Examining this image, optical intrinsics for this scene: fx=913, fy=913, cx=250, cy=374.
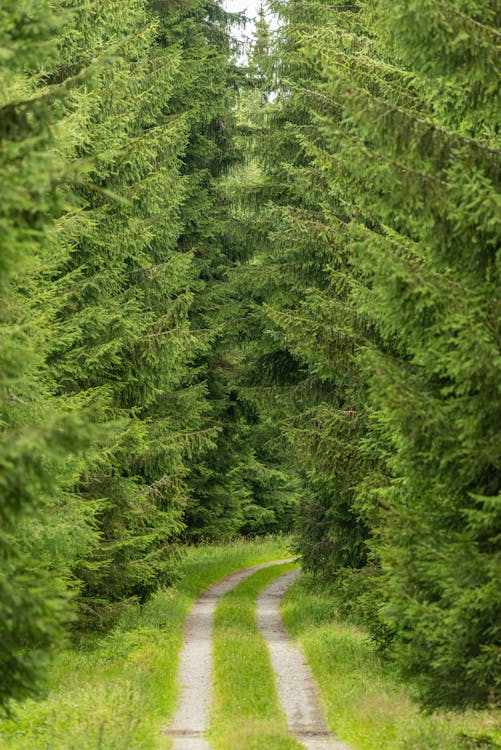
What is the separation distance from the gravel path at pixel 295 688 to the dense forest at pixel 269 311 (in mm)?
1474

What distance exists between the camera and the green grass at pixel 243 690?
31.7 feet

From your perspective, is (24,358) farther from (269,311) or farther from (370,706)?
(269,311)

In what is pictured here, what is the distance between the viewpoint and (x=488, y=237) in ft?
26.9

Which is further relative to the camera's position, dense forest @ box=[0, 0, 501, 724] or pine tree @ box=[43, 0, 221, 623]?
pine tree @ box=[43, 0, 221, 623]

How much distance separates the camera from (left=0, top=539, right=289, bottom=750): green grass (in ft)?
31.4

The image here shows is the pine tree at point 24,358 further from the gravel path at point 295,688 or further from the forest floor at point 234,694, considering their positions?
the gravel path at point 295,688

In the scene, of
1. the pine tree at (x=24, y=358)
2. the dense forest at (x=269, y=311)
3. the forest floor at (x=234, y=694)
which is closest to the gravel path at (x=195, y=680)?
the forest floor at (x=234, y=694)

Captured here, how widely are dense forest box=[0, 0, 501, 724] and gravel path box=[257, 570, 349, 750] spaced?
147cm

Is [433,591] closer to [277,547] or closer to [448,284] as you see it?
[448,284]

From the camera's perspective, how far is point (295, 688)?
1365 centimetres

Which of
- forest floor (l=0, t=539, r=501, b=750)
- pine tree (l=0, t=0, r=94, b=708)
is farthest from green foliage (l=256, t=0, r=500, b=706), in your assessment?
pine tree (l=0, t=0, r=94, b=708)

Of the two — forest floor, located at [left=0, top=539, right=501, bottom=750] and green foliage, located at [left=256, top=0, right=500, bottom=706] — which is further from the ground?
green foliage, located at [left=256, top=0, right=500, bottom=706]

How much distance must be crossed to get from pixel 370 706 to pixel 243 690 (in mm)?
2409

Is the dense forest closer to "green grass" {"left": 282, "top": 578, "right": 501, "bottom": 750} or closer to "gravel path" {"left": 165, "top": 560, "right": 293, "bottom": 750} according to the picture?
"green grass" {"left": 282, "top": 578, "right": 501, "bottom": 750}
